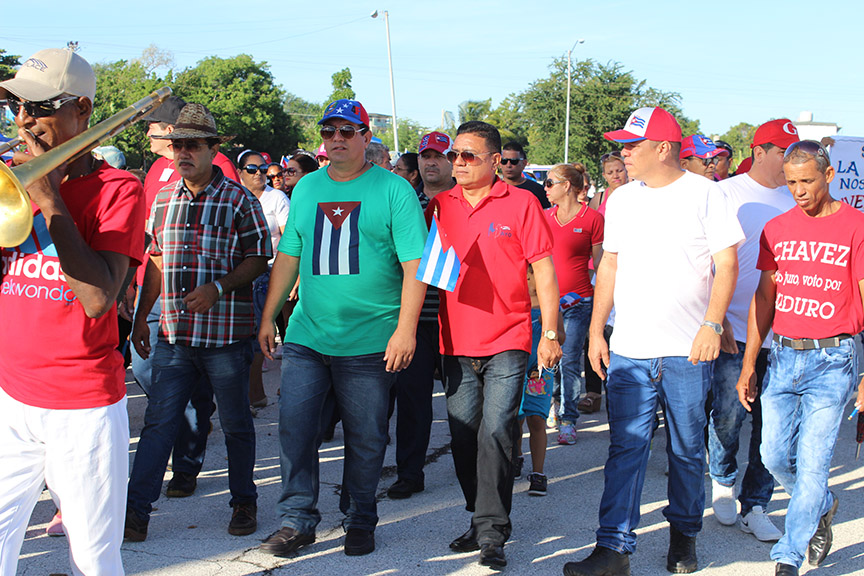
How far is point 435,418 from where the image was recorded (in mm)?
7230

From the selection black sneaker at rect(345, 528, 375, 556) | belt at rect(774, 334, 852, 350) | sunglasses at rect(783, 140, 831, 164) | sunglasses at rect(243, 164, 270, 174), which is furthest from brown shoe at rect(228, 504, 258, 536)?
sunglasses at rect(243, 164, 270, 174)

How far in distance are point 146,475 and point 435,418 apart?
10.7 ft

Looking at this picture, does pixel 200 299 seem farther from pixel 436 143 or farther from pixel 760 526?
pixel 760 526

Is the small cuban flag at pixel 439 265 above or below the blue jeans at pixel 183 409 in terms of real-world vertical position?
above

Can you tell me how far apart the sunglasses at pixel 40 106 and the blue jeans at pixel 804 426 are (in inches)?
136

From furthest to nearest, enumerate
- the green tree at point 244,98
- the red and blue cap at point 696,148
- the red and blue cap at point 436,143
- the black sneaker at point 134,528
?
the green tree at point 244,98 < the red and blue cap at point 696,148 < the red and blue cap at point 436,143 < the black sneaker at point 134,528

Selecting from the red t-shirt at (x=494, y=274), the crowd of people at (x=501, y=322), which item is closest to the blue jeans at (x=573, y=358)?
the crowd of people at (x=501, y=322)

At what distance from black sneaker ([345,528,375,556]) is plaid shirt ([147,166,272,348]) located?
49.2 inches

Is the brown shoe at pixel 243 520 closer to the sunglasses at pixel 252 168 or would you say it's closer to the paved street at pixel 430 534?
the paved street at pixel 430 534

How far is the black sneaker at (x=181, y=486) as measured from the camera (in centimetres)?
512

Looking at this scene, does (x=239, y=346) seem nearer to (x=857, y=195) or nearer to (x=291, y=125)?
(x=857, y=195)

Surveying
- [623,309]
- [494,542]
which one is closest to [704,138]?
Result: [623,309]

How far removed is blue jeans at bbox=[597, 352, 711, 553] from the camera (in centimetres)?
399

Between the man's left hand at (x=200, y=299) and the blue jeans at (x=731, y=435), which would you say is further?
the blue jeans at (x=731, y=435)
